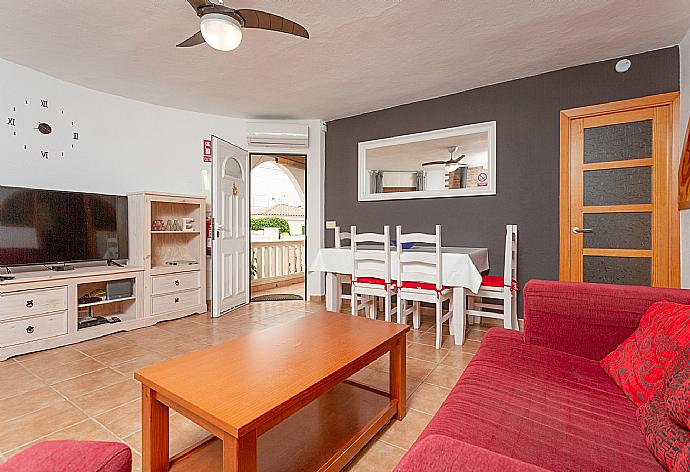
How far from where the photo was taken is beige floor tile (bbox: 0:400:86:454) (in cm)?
163

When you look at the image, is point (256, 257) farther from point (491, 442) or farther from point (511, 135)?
point (491, 442)

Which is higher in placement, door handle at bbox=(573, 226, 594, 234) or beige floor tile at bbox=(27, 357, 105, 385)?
door handle at bbox=(573, 226, 594, 234)

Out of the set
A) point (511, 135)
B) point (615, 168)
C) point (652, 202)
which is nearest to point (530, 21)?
point (511, 135)

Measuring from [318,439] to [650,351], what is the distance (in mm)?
1271

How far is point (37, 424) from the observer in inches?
69.6

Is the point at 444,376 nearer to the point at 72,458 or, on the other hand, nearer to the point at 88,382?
the point at 72,458

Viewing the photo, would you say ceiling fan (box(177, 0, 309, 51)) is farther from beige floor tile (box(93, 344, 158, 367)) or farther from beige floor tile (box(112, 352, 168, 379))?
beige floor tile (box(93, 344, 158, 367))

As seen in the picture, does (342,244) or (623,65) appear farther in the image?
(342,244)

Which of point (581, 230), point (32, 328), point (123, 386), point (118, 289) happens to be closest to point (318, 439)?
point (123, 386)

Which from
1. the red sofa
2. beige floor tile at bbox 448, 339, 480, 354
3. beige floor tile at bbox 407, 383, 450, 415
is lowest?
beige floor tile at bbox 407, 383, 450, 415

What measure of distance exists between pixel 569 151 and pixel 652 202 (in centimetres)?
77

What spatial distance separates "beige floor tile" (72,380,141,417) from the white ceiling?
7.92 ft

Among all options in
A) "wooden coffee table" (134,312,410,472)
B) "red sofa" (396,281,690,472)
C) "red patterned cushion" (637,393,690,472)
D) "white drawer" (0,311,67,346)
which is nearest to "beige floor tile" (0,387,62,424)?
"white drawer" (0,311,67,346)

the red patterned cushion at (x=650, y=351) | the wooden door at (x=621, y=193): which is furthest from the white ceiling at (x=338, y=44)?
the red patterned cushion at (x=650, y=351)
